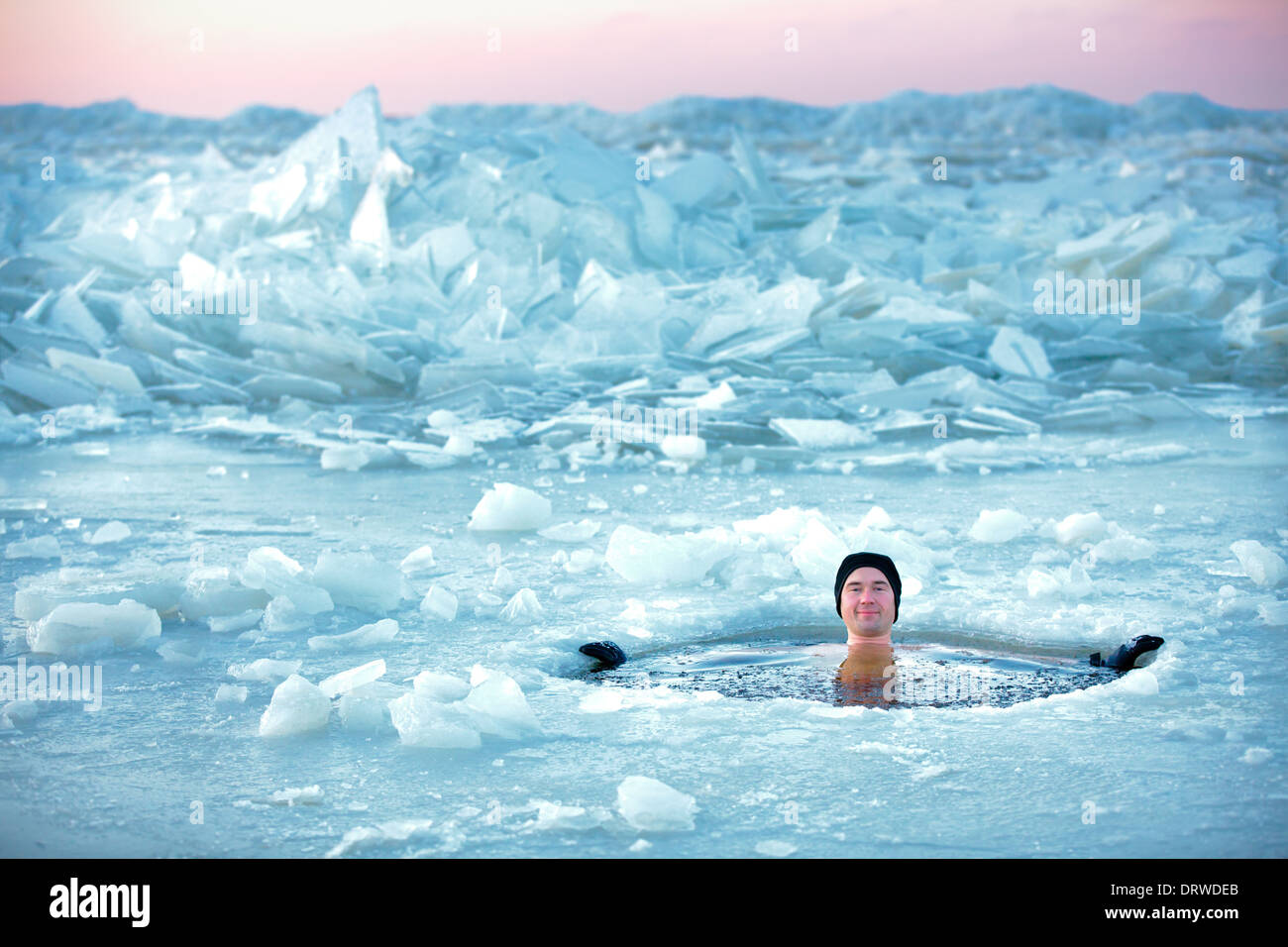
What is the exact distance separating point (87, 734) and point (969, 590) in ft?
7.71

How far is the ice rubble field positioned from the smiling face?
24 centimetres

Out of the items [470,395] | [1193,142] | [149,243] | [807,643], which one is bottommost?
[807,643]

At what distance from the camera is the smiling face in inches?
129

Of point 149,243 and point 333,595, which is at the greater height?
point 149,243

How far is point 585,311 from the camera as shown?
845 cm

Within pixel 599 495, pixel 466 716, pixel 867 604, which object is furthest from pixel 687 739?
pixel 599 495

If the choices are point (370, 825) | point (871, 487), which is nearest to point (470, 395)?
point (871, 487)

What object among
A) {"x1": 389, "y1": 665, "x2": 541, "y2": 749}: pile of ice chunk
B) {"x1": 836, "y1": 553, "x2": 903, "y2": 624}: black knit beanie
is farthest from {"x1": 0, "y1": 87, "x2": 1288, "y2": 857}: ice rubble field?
{"x1": 836, "y1": 553, "x2": 903, "y2": 624}: black knit beanie

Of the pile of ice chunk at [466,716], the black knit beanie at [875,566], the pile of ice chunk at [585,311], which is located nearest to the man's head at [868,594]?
the black knit beanie at [875,566]

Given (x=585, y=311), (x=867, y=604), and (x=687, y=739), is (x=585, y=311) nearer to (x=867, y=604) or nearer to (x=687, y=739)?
(x=867, y=604)

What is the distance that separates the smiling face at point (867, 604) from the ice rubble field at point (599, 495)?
24 cm

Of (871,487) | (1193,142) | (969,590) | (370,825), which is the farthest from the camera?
(1193,142)

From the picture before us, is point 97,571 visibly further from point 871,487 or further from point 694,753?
point 871,487

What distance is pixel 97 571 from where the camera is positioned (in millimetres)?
3969
